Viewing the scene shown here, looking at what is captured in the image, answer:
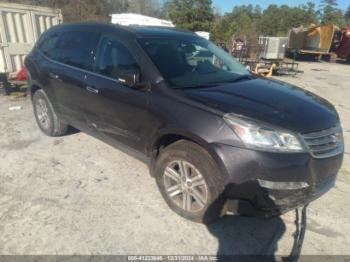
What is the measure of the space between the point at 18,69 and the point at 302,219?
26.2 feet

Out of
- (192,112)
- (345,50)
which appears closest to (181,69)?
(192,112)

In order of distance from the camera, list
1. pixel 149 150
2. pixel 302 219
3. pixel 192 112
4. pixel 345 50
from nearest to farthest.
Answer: pixel 192 112 < pixel 302 219 < pixel 149 150 < pixel 345 50

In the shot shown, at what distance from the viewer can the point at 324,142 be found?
118 inches

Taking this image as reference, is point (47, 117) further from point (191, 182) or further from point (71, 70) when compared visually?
point (191, 182)

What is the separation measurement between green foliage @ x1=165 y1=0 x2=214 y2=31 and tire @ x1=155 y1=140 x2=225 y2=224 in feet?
109

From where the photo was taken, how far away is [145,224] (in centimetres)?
329

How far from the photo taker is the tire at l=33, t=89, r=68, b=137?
5.23 m

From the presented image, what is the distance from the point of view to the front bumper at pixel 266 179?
273cm

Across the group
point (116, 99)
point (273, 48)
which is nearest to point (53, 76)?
point (116, 99)

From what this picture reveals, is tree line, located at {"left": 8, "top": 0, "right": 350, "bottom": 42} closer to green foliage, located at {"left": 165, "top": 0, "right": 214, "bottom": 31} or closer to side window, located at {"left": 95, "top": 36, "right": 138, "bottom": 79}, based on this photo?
green foliage, located at {"left": 165, "top": 0, "right": 214, "bottom": 31}

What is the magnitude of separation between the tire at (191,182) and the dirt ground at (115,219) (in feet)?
0.51

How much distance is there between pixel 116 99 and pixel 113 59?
508 millimetres

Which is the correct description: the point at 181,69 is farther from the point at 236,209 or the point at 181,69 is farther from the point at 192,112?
the point at 236,209

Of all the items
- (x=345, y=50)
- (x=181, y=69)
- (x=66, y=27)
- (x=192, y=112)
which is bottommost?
(x=345, y=50)
